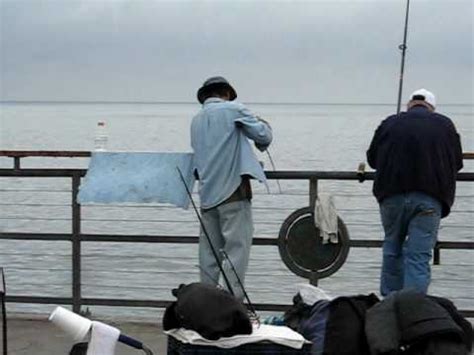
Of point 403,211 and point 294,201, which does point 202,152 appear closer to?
point 403,211

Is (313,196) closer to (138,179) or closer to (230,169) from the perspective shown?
(230,169)

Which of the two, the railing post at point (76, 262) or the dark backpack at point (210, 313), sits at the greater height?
the dark backpack at point (210, 313)

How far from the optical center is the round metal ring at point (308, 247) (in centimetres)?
586

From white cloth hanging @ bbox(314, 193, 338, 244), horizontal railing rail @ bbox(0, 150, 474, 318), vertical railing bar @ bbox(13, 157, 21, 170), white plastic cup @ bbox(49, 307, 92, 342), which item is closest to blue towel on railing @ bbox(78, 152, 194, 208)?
horizontal railing rail @ bbox(0, 150, 474, 318)

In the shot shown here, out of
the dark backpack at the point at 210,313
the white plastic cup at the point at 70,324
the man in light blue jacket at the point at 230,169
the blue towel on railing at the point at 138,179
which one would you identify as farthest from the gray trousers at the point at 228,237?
the white plastic cup at the point at 70,324

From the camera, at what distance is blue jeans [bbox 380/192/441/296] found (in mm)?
5367

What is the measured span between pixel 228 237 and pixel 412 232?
3.47ft

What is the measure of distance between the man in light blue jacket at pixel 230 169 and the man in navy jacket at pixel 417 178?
719mm

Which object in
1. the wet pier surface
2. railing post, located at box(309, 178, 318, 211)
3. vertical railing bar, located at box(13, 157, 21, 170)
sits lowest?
the wet pier surface

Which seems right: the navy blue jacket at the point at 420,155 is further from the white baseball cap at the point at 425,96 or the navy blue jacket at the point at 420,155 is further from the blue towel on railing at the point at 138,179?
the blue towel on railing at the point at 138,179

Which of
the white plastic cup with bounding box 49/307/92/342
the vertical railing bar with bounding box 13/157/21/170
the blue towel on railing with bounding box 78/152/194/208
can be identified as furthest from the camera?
the vertical railing bar with bounding box 13/157/21/170

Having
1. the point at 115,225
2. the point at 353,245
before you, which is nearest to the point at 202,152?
the point at 353,245

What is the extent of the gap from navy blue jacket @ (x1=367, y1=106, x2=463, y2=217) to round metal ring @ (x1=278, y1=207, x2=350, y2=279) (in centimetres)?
54

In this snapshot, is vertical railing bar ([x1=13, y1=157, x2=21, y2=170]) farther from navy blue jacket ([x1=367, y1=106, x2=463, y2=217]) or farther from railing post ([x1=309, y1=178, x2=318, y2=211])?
navy blue jacket ([x1=367, y1=106, x2=463, y2=217])
